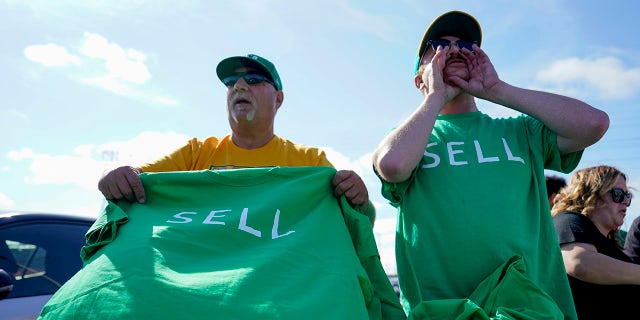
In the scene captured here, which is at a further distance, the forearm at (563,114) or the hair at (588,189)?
the hair at (588,189)

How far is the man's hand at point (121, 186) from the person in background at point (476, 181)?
999 mm

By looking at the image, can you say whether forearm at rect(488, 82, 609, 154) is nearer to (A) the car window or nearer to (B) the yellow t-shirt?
(B) the yellow t-shirt

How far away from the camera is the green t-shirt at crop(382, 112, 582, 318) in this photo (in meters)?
2.12

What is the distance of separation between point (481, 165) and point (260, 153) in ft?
3.95

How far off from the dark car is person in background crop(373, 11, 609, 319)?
2.37 meters

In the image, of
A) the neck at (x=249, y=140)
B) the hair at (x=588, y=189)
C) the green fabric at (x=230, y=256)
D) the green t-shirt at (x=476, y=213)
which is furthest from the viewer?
the hair at (x=588, y=189)

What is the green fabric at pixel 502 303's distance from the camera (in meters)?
1.84

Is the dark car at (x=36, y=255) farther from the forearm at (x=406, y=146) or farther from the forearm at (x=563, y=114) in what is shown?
the forearm at (x=563, y=114)

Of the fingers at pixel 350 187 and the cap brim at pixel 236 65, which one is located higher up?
the cap brim at pixel 236 65

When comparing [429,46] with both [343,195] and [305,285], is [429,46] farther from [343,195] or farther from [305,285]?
[305,285]

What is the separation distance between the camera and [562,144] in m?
2.31

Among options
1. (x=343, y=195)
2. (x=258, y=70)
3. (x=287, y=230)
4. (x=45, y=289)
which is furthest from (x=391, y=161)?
(x=45, y=289)

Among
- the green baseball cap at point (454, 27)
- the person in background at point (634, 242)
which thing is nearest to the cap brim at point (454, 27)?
the green baseball cap at point (454, 27)

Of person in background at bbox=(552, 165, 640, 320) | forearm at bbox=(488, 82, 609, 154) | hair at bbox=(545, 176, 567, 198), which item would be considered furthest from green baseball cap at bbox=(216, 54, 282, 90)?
hair at bbox=(545, 176, 567, 198)
